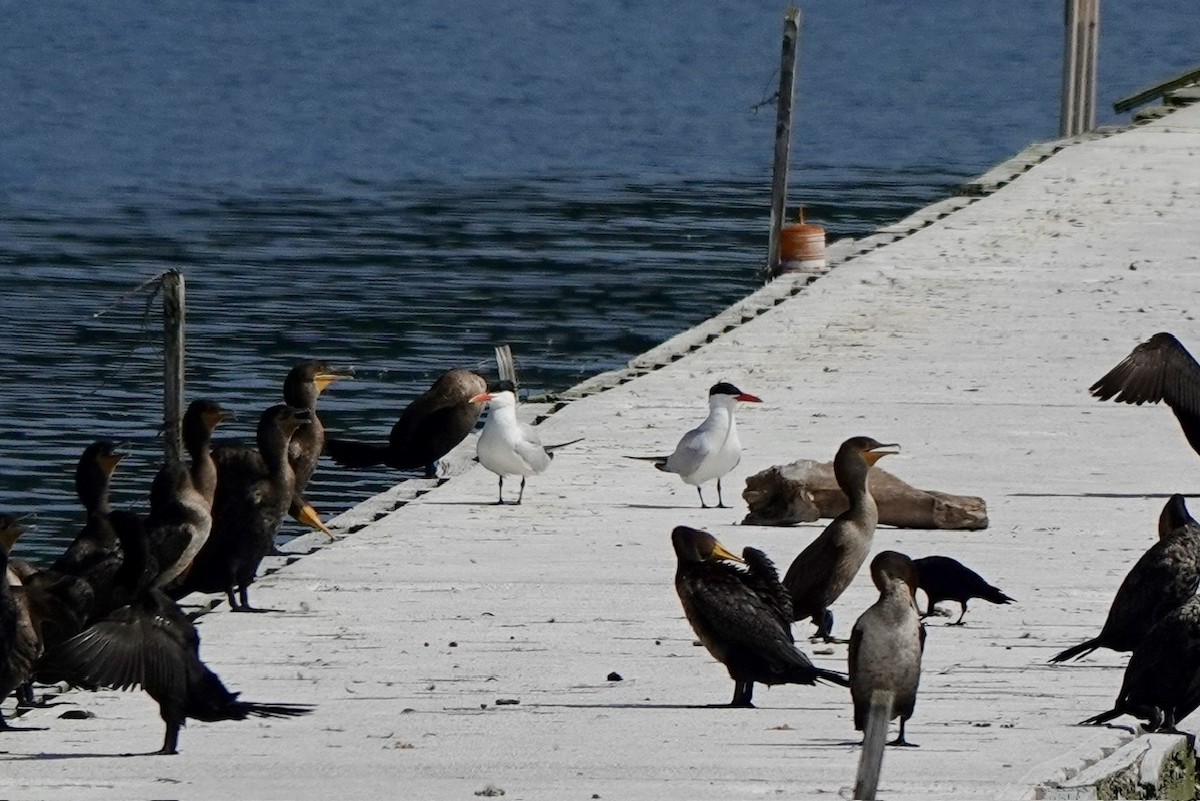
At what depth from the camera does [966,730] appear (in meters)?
9.77

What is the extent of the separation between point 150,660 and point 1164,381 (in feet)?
22.3

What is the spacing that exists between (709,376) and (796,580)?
25.2ft

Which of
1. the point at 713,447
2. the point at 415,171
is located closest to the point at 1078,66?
the point at 415,171

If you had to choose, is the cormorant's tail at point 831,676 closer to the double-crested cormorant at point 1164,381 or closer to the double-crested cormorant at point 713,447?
the double-crested cormorant at point 713,447

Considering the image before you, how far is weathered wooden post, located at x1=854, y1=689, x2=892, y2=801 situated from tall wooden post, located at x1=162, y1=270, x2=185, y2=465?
257 inches

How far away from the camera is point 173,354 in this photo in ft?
47.2

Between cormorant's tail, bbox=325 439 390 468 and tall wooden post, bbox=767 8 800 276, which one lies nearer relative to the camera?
cormorant's tail, bbox=325 439 390 468

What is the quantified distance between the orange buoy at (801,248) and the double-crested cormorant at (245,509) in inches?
439

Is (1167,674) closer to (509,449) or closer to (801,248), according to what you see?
(509,449)

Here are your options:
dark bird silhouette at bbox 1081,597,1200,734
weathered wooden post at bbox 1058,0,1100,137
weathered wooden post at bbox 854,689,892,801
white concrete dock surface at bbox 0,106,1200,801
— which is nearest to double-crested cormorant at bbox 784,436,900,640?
white concrete dock surface at bbox 0,106,1200,801

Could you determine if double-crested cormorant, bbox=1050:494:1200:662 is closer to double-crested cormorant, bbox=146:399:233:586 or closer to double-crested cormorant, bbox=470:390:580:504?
double-crested cormorant, bbox=146:399:233:586

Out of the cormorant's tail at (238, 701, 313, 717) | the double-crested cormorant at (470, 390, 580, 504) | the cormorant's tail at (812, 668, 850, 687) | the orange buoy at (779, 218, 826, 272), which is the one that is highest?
the orange buoy at (779, 218, 826, 272)

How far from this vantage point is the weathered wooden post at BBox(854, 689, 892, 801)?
8211mm

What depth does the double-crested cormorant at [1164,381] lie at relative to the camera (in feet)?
47.3
